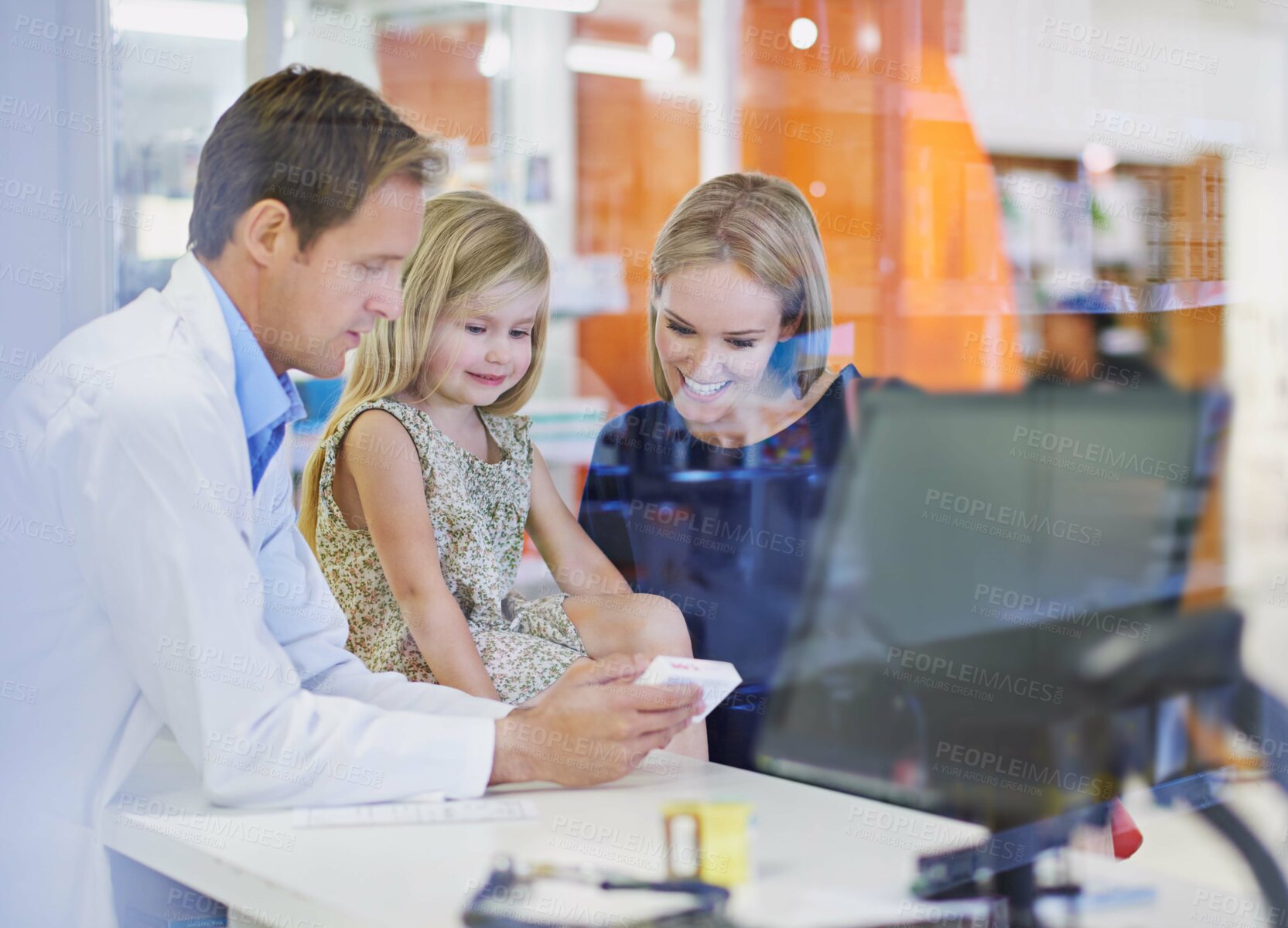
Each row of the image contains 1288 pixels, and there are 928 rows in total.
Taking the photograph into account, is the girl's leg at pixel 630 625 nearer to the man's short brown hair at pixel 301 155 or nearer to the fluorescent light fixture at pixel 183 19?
the man's short brown hair at pixel 301 155

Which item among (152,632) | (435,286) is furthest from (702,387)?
(152,632)

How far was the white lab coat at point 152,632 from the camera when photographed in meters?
1.38

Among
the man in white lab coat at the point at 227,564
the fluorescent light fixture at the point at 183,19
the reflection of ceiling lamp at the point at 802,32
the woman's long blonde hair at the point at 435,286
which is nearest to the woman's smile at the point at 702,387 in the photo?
the woman's long blonde hair at the point at 435,286

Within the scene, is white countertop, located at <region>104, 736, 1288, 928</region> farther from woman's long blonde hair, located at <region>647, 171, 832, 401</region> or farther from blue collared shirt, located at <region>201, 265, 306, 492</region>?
woman's long blonde hair, located at <region>647, 171, 832, 401</region>

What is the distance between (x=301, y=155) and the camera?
1.65 meters

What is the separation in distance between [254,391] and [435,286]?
0.33 m

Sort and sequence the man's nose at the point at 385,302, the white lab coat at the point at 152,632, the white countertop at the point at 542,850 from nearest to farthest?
the white countertop at the point at 542,850 < the white lab coat at the point at 152,632 < the man's nose at the point at 385,302

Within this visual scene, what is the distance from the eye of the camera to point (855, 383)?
175 cm

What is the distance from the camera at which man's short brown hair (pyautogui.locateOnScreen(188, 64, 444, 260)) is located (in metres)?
1.64

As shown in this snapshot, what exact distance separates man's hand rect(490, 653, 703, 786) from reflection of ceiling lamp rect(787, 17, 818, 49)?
3.40 ft

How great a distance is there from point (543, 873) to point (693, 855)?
0.16 m

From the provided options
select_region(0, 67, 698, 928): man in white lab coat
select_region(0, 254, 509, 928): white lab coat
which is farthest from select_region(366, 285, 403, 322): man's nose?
select_region(0, 254, 509, 928): white lab coat

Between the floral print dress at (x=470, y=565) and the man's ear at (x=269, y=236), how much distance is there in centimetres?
27

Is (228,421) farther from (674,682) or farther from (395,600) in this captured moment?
(674,682)
